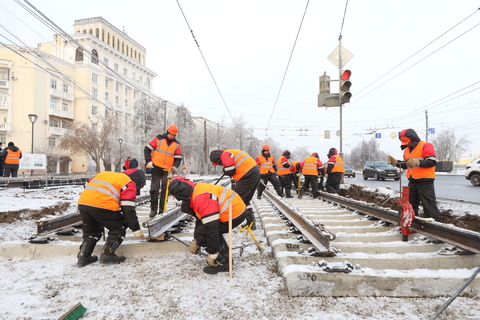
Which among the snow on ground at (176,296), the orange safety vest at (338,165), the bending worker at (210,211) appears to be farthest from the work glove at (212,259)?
the orange safety vest at (338,165)

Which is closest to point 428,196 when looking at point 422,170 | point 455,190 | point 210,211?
point 422,170

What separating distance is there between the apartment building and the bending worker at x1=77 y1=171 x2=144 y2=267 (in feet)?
105

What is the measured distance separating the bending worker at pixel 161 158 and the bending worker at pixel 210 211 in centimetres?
237

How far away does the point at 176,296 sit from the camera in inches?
103

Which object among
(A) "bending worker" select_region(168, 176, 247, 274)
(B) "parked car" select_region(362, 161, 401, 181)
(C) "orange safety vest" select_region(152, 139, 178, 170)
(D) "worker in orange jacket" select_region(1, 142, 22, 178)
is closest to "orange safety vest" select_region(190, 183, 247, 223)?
(A) "bending worker" select_region(168, 176, 247, 274)

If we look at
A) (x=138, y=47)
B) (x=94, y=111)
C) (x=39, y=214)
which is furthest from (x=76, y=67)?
(x=39, y=214)

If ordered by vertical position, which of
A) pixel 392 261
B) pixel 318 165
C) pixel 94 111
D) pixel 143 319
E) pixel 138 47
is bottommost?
pixel 143 319

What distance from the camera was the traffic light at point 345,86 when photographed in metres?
9.62

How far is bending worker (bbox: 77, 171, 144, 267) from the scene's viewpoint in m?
3.48

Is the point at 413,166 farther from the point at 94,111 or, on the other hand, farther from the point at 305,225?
the point at 94,111

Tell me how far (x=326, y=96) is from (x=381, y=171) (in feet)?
45.0

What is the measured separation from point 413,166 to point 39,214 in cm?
700

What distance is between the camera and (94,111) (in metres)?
49.0

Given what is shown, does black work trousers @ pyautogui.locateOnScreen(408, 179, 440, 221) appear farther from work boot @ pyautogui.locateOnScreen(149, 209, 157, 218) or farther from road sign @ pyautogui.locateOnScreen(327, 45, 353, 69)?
road sign @ pyautogui.locateOnScreen(327, 45, 353, 69)
